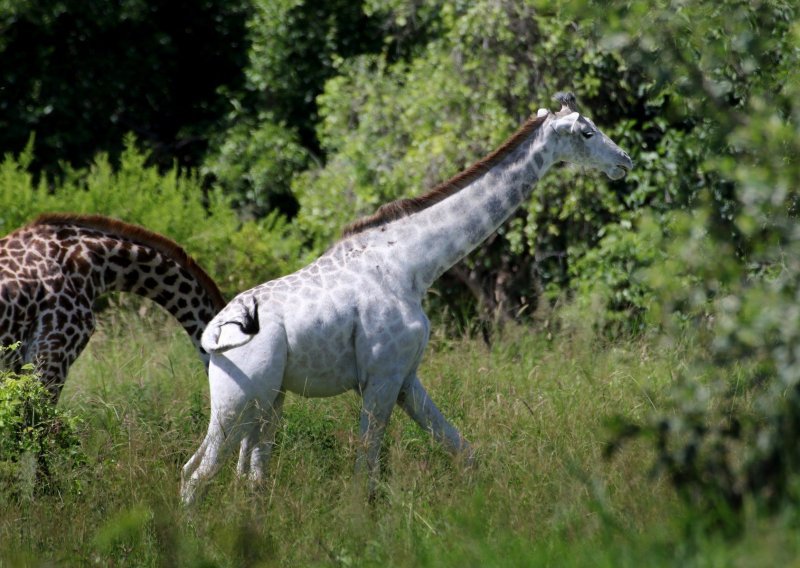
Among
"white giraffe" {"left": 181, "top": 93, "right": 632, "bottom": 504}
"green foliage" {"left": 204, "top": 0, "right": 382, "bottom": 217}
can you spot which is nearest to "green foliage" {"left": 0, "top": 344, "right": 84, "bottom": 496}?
"white giraffe" {"left": 181, "top": 93, "right": 632, "bottom": 504}

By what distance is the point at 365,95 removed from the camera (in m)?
11.5

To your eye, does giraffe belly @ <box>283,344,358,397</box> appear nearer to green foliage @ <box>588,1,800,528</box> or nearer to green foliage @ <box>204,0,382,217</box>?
green foliage @ <box>588,1,800,528</box>

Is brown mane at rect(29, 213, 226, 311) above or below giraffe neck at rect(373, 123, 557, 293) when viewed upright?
below

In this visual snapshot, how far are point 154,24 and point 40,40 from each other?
143cm

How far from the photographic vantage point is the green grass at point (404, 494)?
4414mm

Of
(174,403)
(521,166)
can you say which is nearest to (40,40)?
(174,403)

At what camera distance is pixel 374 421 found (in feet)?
18.6

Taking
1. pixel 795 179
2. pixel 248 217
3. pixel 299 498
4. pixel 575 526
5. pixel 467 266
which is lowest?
pixel 248 217

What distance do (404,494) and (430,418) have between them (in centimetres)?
56

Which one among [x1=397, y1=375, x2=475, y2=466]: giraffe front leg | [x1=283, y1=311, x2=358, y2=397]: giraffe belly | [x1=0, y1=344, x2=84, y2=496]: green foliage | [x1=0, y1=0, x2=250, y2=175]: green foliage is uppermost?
[x1=283, y1=311, x2=358, y2=397]: giraffe belly

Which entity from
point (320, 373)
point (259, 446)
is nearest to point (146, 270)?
point (259, 446)

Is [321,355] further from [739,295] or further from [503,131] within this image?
[503,131]

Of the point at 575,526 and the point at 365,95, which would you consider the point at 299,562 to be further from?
the point at 365,95

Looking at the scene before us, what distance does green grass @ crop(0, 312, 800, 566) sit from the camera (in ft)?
14.5
